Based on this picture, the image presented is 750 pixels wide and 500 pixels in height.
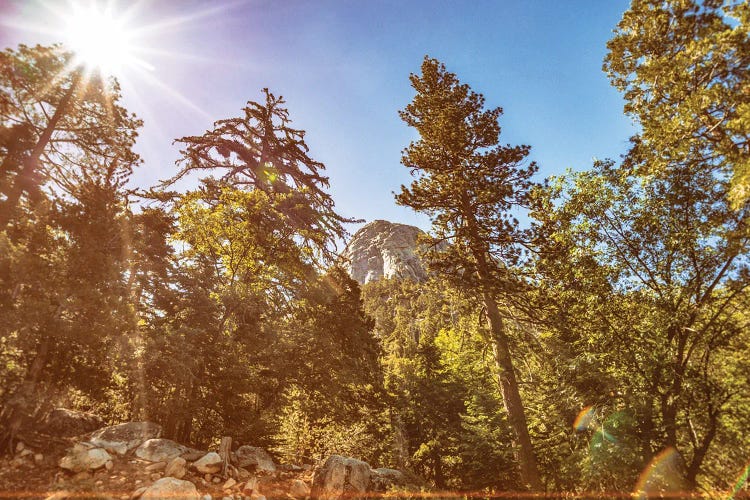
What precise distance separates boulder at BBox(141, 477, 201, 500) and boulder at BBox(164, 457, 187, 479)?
2.07 ft

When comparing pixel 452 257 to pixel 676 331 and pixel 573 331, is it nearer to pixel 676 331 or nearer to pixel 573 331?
pixel 573 331

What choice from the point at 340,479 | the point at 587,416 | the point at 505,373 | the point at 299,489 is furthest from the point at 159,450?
the point at 587,416

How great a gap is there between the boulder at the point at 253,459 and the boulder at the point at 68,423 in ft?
13.5

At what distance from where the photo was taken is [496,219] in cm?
1216

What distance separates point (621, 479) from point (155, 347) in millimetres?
13111

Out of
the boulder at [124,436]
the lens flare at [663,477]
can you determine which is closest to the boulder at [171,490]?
the boulder at [124,436]

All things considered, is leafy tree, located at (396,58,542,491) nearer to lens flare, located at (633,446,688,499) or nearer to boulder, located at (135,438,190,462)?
lens flare, located at (633,446,688,499)

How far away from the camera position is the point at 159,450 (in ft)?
28.3

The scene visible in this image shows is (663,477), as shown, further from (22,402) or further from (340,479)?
(22,402)

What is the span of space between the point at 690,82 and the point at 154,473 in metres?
16.2

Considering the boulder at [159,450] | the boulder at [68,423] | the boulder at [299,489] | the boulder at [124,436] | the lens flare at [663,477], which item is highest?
the boulder at [68,423]

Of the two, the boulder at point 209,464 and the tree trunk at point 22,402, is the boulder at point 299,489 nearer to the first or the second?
the boulder at point 209,464

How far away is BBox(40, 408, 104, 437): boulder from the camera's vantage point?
8055mm

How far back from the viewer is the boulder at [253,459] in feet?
32.5
